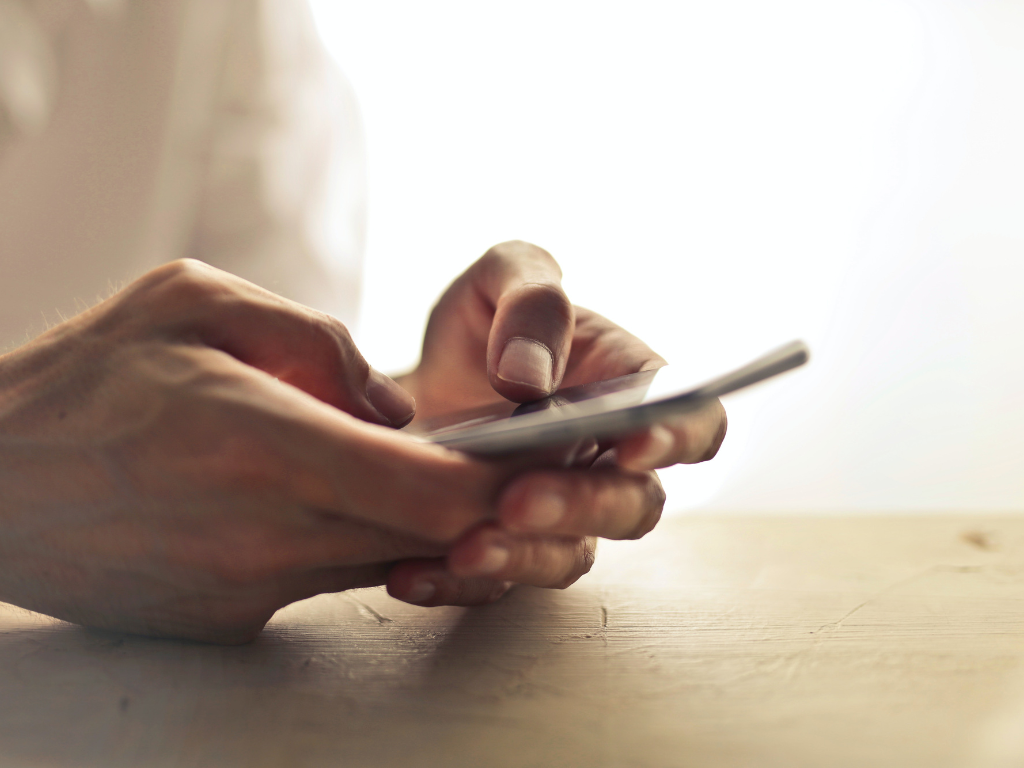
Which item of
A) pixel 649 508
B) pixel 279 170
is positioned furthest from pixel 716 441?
pixel 279 170

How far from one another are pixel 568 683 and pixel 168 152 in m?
0.78

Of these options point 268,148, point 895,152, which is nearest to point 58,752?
point 268,148

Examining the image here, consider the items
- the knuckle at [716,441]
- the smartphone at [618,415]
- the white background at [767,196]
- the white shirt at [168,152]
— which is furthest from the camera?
the white background at [767,196]

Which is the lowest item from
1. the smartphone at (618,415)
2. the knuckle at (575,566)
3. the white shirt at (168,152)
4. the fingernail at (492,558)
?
the knuckle at (575,566)

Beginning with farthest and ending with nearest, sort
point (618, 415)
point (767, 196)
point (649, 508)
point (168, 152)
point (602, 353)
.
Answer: point (767, 196), point (168, 152), point (602, 353), point (649, 508), point (618, 415)

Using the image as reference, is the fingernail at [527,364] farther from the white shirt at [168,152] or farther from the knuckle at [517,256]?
the white shirt at [168,152]

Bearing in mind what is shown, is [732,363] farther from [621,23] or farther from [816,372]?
[621,23]

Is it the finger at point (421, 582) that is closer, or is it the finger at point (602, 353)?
the finger at point (421, 582)

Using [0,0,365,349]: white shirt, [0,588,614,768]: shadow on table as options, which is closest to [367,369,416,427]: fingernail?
[0,588,614,768]: shadow on table

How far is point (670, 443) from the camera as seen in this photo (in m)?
0.27

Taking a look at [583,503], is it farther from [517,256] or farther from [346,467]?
[517,256]

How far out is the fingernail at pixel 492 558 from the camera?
0.25 metres

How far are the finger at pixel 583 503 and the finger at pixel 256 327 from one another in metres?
0.12

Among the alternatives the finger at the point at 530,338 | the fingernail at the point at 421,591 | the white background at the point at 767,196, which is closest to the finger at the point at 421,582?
the fingernail at the point at 421,591
